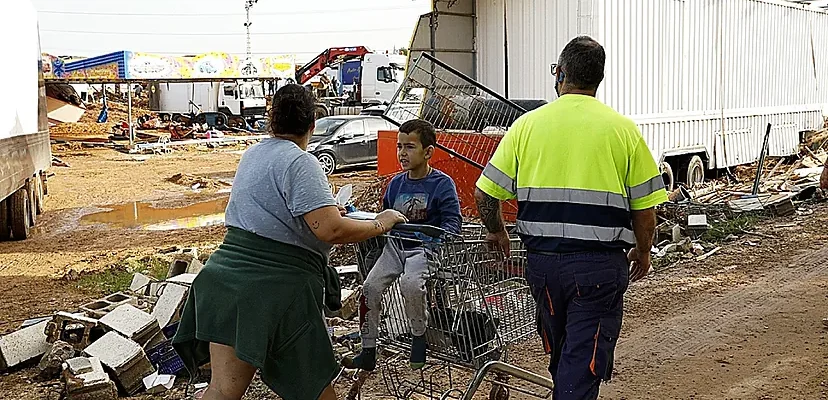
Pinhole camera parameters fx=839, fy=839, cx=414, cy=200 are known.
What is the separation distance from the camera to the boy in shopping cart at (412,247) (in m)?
4.43

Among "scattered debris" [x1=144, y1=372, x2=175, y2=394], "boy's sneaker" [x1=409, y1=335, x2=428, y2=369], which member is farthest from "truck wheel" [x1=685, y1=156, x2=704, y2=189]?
"boy's sneaker" [x1=409, y1=335, x2=428, y2=369]

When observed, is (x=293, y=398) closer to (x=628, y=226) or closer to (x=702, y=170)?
(x=628, y=226)

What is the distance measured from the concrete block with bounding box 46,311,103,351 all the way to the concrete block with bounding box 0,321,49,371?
8cm

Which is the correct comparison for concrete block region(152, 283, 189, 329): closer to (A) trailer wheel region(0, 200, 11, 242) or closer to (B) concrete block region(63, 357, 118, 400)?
(B) concrete block region(63, 357, 118, 400)

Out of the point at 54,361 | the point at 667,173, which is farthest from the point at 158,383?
the point at 667,173

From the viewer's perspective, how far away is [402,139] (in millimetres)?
5137

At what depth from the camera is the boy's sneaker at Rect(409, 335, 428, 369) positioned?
4.41 m

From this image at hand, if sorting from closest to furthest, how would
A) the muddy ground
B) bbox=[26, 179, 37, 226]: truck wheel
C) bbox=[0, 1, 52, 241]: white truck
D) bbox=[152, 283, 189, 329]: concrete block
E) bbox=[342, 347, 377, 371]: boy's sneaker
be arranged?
bbox=[342, 347, 377, 371]: boy's sneaker
the muddy ground
bbox=[152, 283, 189, 329]: concrete block
bbox=[0, 1, 52, 241]: white truck
bbox=[26, 179, 37, 226]: truck wheel

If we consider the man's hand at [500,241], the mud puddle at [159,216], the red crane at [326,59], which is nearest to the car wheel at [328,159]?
the mud puddle at [159,216]

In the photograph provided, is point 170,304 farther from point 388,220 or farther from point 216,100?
point 216,100

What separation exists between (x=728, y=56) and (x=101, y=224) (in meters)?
12.2

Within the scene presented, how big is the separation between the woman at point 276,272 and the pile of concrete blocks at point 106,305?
328 cm

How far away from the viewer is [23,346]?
21.5ft

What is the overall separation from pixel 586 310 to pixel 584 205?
1.59ft
